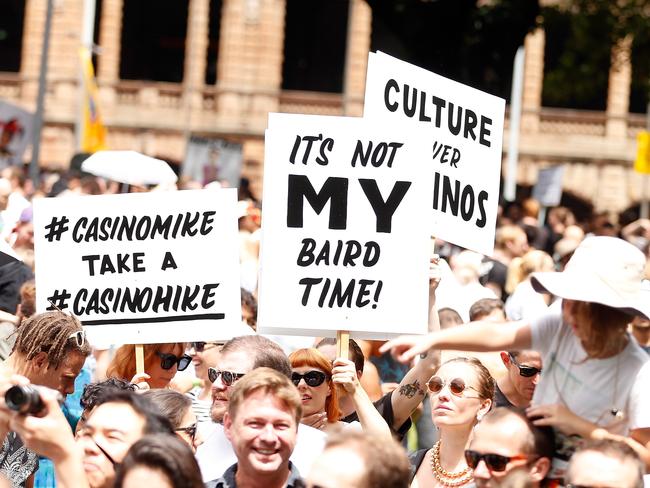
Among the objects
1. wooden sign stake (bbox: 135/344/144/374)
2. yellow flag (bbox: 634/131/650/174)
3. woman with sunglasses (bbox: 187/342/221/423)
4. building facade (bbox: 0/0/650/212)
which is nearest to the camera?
wooden sign stake (bbox: 135/344/144/374)

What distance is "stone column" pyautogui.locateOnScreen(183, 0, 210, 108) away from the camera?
1544 inches

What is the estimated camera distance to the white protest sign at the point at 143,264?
716 cm

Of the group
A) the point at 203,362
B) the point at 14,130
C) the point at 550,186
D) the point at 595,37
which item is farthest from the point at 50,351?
the point at 595,37

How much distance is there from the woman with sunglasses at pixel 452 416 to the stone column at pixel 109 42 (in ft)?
111

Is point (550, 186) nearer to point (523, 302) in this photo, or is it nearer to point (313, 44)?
point (523, 302)

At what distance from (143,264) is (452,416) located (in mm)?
1803

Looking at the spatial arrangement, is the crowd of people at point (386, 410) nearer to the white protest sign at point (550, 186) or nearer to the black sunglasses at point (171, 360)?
the black sunglasses at point (171, 360)

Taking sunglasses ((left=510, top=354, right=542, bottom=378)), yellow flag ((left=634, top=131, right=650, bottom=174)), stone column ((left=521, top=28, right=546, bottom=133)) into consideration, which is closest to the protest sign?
yellow flag ((left=634, top=131, right=650, bottom=174))

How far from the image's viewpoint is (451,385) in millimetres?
6156

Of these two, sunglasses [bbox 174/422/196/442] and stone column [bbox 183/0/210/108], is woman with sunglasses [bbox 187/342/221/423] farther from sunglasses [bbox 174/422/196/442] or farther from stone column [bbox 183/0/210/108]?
stone column [bbox 183/0/210/108]

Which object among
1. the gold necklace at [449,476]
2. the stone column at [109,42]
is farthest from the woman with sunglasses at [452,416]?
the stone column at [109,42]

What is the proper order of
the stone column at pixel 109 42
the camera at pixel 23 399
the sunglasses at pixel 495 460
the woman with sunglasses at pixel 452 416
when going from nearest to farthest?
the camera at pixel 23 399, the sunglasses at pixel 495 460, the woman with sunglasses at pixel 452 416, the stone column at pixel 109 42

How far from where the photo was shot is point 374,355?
8.94m

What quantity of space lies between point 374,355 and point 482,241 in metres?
1.98
